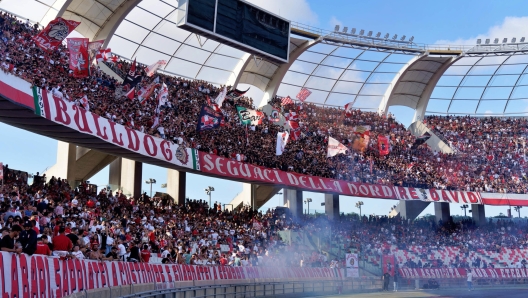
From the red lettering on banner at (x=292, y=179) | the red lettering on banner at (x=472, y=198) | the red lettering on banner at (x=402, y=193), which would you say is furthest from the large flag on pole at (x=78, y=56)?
the red lettering on banner at (x=472, y=198)

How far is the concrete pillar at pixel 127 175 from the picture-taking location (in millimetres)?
39406

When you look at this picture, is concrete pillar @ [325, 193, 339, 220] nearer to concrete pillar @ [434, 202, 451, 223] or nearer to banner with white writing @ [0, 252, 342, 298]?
concrete pillar @ [434, 202, 451, 223]

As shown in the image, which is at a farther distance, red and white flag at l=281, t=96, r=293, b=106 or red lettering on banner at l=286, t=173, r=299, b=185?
red and white flag at l=281, t=96, r=293, b=106

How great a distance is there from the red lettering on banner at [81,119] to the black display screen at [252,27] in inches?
528

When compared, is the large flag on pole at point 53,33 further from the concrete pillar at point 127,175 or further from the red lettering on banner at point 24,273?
the red lettering on banner at point 24,273

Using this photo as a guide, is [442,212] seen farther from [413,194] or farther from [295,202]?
[295,202]

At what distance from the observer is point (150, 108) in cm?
3831

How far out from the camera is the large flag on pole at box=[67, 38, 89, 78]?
29.5m

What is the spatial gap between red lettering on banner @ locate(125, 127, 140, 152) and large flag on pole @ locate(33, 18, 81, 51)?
18.7 feet

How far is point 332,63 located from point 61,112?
33.1 meters

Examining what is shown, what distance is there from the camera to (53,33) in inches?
1123

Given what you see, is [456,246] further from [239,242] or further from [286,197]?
[239,242]

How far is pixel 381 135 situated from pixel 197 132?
21024mm

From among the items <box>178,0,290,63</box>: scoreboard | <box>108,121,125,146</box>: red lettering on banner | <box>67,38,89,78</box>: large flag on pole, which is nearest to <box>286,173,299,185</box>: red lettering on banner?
<box>178,0,290,63</box>: scoreboard
